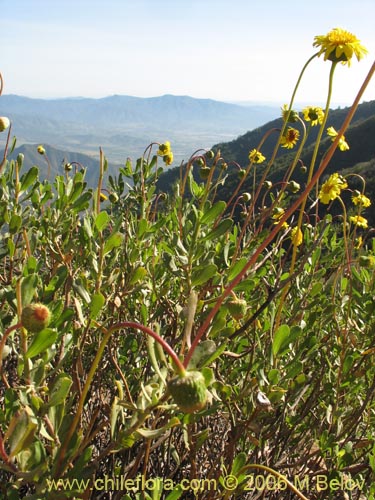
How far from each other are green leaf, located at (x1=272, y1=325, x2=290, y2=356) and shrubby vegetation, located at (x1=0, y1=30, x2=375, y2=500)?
0.5 inches

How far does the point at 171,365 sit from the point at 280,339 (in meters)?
0.40

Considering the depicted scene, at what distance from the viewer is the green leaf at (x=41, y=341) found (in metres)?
0.99

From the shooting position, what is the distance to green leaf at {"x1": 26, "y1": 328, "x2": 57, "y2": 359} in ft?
3.23

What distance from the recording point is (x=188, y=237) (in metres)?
1.75

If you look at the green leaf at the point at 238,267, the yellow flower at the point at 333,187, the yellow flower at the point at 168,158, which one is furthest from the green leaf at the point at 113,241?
the yellow flower at the point at 168,158

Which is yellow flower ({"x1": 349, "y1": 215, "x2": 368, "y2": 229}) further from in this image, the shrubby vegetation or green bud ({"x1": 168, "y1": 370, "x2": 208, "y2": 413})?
green bud ({"x1": 168, "y1": 370, "x2": 208, "y2": 413})

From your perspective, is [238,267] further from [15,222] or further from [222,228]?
[15,222]

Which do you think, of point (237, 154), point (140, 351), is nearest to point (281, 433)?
point (140, 351)

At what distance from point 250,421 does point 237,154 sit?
65587mm

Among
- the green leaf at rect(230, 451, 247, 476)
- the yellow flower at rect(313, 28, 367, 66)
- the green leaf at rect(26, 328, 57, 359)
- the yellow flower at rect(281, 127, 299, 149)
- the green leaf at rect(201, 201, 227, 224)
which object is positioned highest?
the yellow flower at rect(313, 28, 367, 66)

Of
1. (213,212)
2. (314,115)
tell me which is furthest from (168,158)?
(213,212)

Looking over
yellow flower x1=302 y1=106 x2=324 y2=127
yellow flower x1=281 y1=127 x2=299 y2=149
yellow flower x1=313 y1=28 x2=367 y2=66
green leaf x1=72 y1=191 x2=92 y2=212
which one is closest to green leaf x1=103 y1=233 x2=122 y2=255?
green leaf x1=72 y1=191 x2=92 y2=212

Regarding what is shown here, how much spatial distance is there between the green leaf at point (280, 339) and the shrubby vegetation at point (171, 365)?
0.01m

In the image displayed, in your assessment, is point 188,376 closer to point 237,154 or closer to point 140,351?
point 140,351
